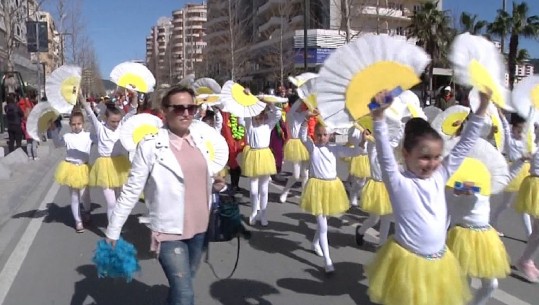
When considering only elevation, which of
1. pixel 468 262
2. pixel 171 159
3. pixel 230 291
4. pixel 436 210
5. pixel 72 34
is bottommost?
pixel 230 291

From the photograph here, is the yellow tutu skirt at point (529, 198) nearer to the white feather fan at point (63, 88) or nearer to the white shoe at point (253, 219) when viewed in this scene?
the white shoe at point (253, 219)

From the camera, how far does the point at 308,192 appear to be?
577 centimetres

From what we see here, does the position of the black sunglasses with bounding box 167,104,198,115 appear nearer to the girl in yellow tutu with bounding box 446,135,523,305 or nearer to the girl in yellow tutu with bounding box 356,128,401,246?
the girl in yellow tutu with bounding box 446,135,523,305

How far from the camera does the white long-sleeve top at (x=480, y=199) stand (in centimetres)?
405

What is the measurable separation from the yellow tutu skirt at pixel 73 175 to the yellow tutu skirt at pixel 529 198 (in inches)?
216

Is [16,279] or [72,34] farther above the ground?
[72,34]

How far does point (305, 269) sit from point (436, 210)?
8.53 feet

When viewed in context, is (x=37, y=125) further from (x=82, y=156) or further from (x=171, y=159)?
(x=171, y=159)

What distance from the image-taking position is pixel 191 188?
3420 millimetres

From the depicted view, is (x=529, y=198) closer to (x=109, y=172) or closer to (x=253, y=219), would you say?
(x=253, y=219)

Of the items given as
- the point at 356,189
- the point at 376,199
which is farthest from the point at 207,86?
the point at 376,199

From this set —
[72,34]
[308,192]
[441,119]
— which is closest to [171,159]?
[308,192]

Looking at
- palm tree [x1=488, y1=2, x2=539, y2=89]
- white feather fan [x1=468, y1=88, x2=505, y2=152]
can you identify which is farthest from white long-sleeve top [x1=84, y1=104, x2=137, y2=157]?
palm tree [x1=488, y1=2, x2=539, y2=89]

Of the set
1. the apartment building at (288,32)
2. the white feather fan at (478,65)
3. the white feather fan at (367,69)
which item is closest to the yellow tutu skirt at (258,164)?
the white feather fan at (478,65)
